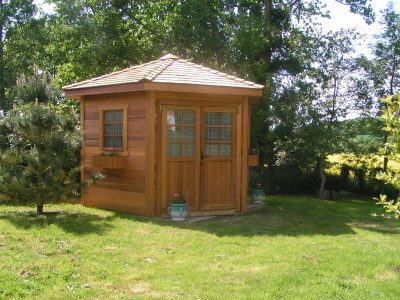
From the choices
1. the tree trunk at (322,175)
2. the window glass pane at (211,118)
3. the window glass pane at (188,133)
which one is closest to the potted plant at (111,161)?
the window glass pane at (188,133)

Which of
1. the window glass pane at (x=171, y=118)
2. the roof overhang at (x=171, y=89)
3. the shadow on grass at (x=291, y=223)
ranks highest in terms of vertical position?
the roof overhang at (x=171, y=89)

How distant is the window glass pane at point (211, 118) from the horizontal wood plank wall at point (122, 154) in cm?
123

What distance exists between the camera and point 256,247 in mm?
6535

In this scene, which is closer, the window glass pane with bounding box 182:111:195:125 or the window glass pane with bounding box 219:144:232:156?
the window glass pane with bounding box 182:111:195:125

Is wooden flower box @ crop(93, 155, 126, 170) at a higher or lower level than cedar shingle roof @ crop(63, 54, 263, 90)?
lower

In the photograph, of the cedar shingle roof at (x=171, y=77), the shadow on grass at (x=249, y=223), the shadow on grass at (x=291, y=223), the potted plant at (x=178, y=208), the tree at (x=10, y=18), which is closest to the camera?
the shadow on grass at (x=249, y=223)

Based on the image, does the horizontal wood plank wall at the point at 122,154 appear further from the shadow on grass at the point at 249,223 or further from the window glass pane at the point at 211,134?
the window glass pane at the point at 211,134

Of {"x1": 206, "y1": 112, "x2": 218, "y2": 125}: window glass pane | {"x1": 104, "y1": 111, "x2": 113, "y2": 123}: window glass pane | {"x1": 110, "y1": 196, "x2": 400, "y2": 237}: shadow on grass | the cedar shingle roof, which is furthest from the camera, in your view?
{"x1": 104, "y1": 111, "x2": 113, "y2": 123}: window glass pane

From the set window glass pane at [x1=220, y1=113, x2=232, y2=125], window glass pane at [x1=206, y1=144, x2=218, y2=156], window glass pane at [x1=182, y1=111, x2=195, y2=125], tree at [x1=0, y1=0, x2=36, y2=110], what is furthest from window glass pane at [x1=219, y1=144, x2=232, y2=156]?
tree at [x1=0, y1=0, x2=36, y2=110]

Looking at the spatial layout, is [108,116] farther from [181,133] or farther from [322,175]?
[322,175]

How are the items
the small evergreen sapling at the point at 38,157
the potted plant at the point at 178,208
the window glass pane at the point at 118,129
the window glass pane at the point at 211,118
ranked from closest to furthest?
the small evergreen sapling at the point at 38,157, the potted plant at the point at 178,208, the window glass pane at the point at 211,118, the window glass pane at the point at 118,129

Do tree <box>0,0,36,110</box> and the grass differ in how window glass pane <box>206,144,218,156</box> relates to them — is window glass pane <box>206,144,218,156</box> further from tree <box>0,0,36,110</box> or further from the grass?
tree <box>0,0,36,110</box>

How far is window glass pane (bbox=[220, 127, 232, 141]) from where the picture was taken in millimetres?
9334

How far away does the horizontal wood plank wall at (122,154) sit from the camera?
8.82 metres
